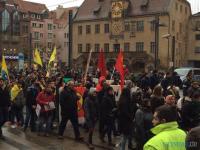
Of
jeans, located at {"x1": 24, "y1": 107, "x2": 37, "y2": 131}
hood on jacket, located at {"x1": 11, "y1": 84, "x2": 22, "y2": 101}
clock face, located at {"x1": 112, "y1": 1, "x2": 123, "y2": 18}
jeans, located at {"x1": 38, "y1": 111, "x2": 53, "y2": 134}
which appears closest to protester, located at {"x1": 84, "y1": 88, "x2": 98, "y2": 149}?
jeans, located at {"x1": 38, "y1": 111, "x2": 53, "y2": 134}

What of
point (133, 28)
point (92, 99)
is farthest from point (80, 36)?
point (92, 99)

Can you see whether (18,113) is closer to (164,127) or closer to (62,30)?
(164,127)

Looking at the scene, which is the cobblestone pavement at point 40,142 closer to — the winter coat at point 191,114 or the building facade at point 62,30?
the winter coat at point 191,114

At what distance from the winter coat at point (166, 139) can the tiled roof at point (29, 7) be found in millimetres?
99970

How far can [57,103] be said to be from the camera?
14.7m

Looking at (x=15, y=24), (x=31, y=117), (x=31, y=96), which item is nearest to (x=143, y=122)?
(x=31, y=96)

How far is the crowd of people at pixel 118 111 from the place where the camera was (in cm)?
408

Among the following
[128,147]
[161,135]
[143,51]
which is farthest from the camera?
[143,51]

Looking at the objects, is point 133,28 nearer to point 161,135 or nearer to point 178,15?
point 178,15

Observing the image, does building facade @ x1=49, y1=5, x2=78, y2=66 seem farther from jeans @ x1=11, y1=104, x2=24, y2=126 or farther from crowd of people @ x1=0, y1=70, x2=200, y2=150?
crowd of people @ x1=0, y1=70, x2=200, y2=150

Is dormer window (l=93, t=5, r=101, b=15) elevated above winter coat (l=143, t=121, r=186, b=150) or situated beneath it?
elevated above

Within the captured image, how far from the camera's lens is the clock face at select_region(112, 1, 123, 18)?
70000 mm

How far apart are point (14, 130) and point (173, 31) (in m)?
53.9

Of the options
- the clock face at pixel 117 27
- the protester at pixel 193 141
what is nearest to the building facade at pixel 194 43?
the clock face at pixel 117 27
